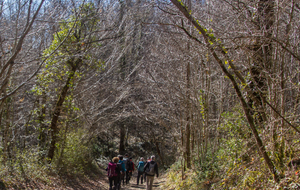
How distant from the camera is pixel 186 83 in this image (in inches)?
383

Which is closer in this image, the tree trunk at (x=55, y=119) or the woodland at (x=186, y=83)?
the woodland at (x=186, y=83)

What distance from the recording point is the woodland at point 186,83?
15.6 ft

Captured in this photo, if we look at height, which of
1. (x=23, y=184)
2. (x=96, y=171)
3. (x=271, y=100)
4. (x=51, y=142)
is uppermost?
(x=271, y=100)

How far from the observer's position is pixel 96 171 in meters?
15.9

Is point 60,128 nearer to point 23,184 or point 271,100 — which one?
point 23,184

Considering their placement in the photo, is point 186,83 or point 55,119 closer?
point 186,83

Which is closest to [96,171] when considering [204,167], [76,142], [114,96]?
[76,142]

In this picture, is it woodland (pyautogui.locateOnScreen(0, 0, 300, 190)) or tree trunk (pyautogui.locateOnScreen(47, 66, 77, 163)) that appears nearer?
woodland (pyautogui.locateOnScreen(0, 0, 300, 190))

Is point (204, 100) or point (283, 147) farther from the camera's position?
point (204, 100)

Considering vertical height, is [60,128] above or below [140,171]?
above

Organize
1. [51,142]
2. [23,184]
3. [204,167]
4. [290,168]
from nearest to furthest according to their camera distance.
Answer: [290,168] → [23,184] → [204,167] → [51,142]

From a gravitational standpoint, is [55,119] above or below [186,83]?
below

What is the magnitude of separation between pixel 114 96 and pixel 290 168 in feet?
44.8

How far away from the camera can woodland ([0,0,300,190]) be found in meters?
4.77
